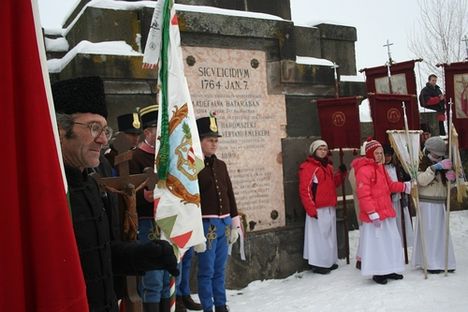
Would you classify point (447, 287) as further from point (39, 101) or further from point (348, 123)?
point (39, 101)

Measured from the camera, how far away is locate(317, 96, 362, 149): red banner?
274 inches

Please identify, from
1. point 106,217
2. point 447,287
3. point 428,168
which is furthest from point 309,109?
point 106,217

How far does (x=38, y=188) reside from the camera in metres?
1.10

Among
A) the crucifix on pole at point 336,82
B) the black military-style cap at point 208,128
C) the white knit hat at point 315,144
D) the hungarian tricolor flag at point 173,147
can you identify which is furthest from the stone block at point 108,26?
the crucifix on pole at point 336,82

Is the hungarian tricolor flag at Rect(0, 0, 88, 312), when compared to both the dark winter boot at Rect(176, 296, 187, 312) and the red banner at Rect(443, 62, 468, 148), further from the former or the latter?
the red banner at Rect(443, 62, 468, 148)

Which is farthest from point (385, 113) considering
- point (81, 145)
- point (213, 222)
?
point (81, 145)

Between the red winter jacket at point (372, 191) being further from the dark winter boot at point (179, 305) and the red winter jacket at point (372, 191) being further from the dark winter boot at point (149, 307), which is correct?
the dark winter boot at point (149, 307)

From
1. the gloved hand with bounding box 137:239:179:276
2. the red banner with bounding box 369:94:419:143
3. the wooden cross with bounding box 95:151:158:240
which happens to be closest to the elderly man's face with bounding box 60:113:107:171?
the gloved hand with bounding box 137:239:179:276

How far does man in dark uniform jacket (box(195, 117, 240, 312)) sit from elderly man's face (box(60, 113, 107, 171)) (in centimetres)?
291

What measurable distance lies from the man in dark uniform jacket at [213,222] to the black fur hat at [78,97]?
9.25ft

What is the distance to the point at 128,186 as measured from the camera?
282 centimetres

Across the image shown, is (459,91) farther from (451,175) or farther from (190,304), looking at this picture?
(190,304)

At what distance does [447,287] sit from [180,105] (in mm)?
3882

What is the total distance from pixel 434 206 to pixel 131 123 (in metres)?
4.19
